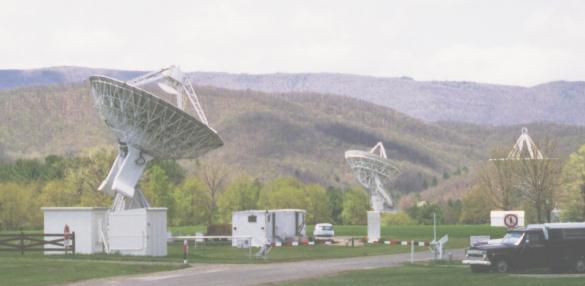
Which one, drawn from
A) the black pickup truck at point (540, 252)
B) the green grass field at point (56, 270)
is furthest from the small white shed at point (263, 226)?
the black pickup truck at point (540, 252)

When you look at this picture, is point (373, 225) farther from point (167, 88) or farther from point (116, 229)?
point (116, 229)

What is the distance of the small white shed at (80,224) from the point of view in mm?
48969

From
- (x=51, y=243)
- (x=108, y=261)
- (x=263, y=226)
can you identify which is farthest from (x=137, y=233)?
(x=263, y=226)

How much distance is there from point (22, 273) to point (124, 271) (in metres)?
3.54

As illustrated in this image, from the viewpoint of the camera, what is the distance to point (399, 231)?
10188cm

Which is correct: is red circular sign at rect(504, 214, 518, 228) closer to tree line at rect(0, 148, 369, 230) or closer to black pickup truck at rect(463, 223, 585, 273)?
black pickup truck at rect(463, 223, 585, 273)

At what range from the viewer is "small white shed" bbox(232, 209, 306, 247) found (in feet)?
208

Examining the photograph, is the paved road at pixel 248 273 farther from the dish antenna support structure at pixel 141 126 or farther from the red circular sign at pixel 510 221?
the dish antenna support structure at pixel 141 126

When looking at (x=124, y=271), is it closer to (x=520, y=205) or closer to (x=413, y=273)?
(x=413, y=273)

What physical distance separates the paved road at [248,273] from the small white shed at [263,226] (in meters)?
17.4

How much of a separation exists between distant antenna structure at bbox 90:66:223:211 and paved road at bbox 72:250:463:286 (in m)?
11.7

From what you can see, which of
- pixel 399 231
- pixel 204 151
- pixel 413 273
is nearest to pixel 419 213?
pixel 399 231

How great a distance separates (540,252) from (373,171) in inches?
3427

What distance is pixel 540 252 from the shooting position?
3497 centimetres
